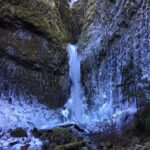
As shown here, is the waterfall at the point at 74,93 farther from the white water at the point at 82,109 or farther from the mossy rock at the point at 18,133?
the mossy rock at the point at 18,133

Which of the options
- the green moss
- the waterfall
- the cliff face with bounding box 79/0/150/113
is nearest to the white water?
the waterfall

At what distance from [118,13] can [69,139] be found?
285 inches

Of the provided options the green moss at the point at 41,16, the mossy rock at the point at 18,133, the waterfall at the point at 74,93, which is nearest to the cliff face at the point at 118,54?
the waterfall at the point at 74,93

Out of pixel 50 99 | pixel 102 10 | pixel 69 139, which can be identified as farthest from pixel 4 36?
pixel 69 139

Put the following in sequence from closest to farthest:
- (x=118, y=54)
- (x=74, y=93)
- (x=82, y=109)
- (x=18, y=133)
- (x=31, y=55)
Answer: (x=18, y=133) < (x=118, y=54) < (x=82, y=109) < (x=31, y=55) < (x=74, y=93)

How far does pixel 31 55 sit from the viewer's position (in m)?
20.3

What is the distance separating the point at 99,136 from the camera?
1580cm

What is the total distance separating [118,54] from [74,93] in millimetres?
3335

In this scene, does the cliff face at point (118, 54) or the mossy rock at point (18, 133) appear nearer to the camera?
the mossy rock at point (18, 133)

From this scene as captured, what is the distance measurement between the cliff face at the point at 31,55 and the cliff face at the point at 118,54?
1.45 metres

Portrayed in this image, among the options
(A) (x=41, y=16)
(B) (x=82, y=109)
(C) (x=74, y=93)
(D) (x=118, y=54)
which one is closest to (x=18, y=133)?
(B) (x=82, y=109)

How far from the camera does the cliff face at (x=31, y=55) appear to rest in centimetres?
1983

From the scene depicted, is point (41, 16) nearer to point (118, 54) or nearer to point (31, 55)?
point (31, 55)

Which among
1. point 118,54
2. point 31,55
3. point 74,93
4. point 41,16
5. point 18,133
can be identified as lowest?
point 18,133
